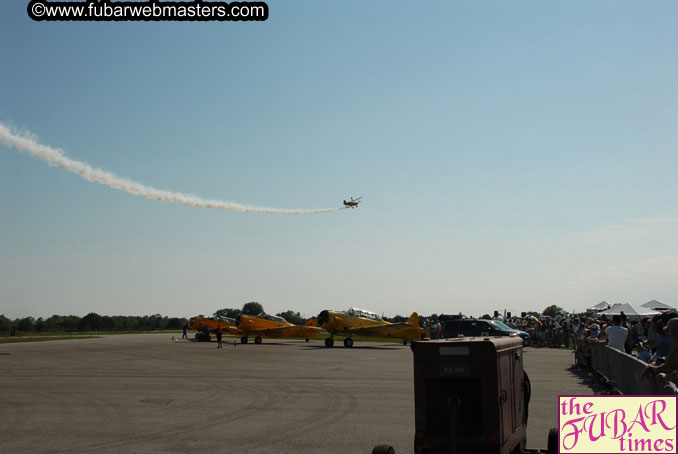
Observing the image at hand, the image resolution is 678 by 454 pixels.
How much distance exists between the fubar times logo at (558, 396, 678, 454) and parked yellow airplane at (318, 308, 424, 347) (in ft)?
125

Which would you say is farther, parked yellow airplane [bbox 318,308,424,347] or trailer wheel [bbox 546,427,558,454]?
parked yellow airplane [bbox 318,308,424,347]

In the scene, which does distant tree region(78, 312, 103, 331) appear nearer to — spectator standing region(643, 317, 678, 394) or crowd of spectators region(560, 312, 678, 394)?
crowd of spectators region(560, 312, 678, 394)

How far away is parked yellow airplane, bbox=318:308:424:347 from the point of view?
4384 centimetres

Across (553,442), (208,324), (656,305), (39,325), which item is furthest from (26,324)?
(553,442)

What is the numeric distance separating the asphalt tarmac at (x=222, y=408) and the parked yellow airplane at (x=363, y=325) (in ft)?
65.9

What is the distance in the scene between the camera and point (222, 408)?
13367 millimetres

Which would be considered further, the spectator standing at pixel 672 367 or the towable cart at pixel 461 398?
the spectator standing at pixel 672 367

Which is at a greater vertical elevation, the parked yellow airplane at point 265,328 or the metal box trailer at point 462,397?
the metal box trailer at point 462,397

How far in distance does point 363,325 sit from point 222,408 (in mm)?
31934

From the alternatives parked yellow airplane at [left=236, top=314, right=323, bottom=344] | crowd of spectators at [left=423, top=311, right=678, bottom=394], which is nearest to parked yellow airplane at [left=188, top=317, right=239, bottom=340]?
parked yellow airplane at [left=236, top=314, right=323, bottom=344]

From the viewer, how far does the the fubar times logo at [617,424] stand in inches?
206

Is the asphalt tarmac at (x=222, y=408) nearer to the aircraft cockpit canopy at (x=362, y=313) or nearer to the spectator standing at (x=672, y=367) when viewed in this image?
the spectator standing at (x=672, y=367)

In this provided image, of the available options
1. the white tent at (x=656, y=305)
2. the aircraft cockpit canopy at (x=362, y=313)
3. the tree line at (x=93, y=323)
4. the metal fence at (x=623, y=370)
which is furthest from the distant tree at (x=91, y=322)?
the metal fence at (x=623, y=370)

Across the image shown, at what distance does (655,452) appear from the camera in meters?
5.20
